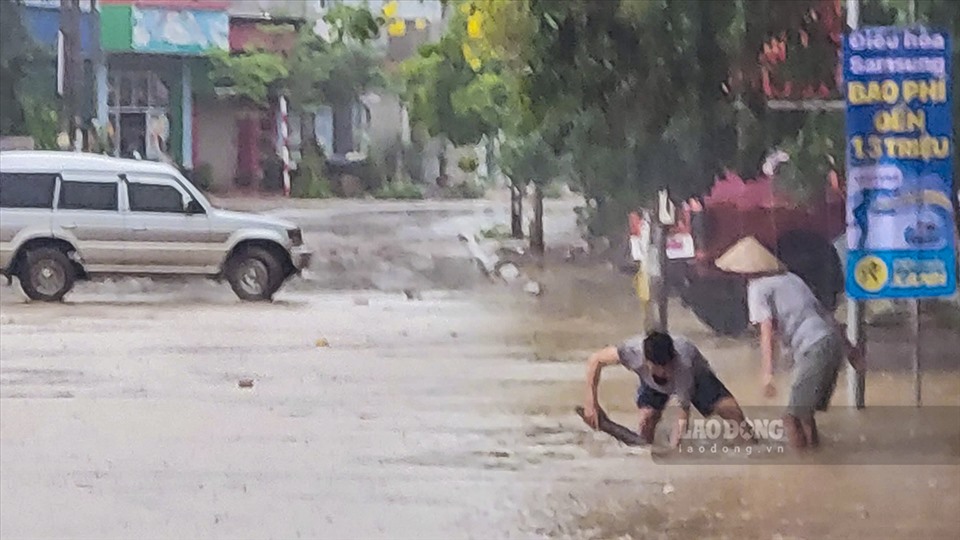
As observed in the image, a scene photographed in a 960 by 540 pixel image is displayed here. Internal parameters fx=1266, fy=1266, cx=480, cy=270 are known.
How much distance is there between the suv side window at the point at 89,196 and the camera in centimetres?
199

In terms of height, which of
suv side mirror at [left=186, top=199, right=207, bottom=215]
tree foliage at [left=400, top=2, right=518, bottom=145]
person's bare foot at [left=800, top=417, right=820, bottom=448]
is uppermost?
tree foliage at [left=400, top=2, right=518, bottom=145]

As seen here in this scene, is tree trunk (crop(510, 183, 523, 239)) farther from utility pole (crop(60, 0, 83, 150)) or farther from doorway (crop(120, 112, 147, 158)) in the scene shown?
utility pole (crop(60, 0, 83, 150))

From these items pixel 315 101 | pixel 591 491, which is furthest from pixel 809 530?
pixel 315 101

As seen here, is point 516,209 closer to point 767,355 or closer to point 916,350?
point 767,355

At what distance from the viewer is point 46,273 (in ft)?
6.52

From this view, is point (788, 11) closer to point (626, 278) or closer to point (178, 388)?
point (626, 278)

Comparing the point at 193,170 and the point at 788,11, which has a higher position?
the point at 788,11

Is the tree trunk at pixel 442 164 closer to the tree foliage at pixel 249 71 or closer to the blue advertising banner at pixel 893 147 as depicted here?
the tree foliage at pixel 249 71

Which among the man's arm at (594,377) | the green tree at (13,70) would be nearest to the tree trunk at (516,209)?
the man's arm at (594,377)

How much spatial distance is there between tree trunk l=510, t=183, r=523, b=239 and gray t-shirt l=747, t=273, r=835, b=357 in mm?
378

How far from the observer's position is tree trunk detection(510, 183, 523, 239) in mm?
2014

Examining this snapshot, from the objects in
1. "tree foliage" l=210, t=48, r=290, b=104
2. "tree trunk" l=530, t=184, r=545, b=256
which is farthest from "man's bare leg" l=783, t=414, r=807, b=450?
"tree foliage" l=210, t=48, r=290, b=104

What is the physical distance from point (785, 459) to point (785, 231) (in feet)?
1.18

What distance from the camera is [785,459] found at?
2002mm
